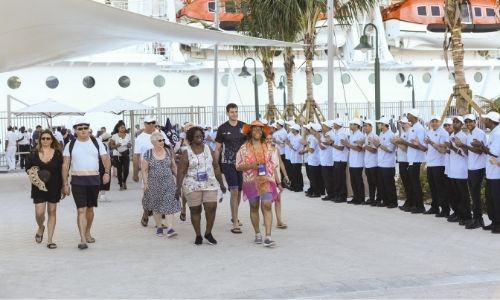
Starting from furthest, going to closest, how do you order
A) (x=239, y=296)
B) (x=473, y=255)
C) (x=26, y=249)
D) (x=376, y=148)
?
(x=376, y=148), (x=26, y=249), (x=473, y=255), (x=239, y=296)

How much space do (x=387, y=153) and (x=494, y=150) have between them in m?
3.57

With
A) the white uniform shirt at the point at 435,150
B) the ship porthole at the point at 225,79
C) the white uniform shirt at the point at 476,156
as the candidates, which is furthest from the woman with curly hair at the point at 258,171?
the ship porthole at the point at 225,79

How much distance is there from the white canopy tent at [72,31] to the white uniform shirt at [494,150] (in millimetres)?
4305

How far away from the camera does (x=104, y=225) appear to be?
509 inches

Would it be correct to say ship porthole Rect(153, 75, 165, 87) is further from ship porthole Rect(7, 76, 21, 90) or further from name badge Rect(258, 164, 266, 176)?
name badge Rect(258, 164, 266, 176)

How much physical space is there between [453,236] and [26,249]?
5.98 metres

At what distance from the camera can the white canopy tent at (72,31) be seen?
381 inches

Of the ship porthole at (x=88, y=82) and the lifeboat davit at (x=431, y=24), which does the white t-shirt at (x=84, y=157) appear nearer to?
the ship porthole at (x=88, y=82)

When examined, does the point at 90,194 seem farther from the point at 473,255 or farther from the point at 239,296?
the point at 473,255

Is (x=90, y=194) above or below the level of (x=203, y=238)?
above

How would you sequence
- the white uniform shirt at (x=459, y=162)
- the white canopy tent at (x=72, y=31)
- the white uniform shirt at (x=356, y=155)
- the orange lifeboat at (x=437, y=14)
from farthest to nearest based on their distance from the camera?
the orange lifeboat at (x=437, y=14) < the white uniform shirt at (x=356, y=155) < the white uniform shirt at (x=459, y=162) < the white canopy tent at (x=72, y=31)

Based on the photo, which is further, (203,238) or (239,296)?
(203,238)

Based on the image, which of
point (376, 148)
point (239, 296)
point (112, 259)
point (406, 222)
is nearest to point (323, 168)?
point (376, 148)

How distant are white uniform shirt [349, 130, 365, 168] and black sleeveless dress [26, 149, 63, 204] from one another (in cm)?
663
